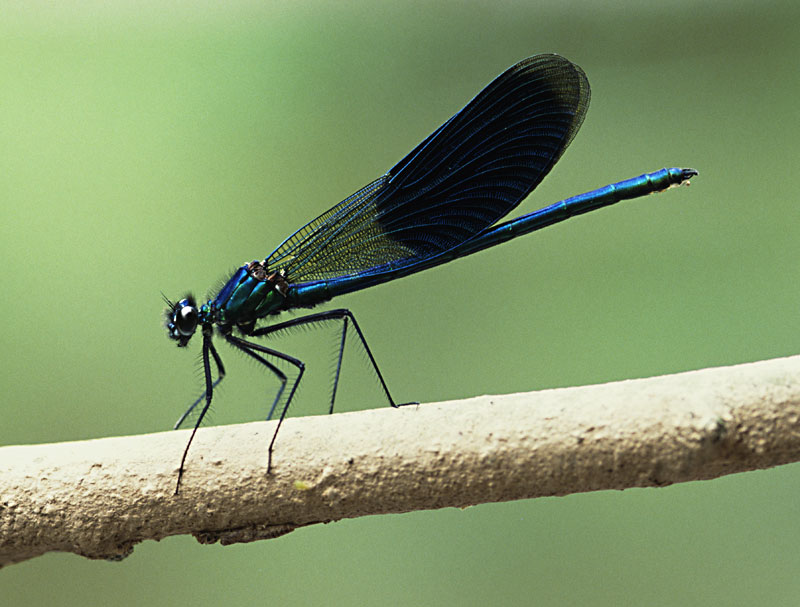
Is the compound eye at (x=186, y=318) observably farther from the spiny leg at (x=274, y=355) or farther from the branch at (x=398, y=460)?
the branch at (x=398, y=460)

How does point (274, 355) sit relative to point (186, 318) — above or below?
below

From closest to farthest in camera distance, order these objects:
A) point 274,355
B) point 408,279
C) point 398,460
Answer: point 398,460, point 274,355, point 408,279

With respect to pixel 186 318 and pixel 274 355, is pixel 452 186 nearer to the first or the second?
pixel 274 355

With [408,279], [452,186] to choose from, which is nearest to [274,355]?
[452,186]

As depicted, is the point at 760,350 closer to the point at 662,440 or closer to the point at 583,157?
the point at 583,157

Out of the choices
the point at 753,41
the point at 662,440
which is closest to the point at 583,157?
the point at 753,41

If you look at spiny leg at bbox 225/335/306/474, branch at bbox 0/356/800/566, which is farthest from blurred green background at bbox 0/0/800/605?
branch at bbox 0/356/800/566

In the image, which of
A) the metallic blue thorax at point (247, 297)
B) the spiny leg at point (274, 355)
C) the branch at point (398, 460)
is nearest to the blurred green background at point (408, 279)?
the spiny leg at point (274, 355)
